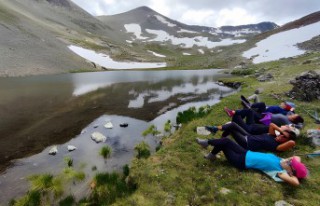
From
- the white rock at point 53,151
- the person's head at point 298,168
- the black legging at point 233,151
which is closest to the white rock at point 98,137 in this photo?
the white rock at point 53,151

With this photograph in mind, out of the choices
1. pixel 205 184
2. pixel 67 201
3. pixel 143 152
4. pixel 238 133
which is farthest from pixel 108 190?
pixel 238 133

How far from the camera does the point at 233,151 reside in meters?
9.83

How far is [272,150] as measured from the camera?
11.2m

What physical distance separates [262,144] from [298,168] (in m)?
2.35

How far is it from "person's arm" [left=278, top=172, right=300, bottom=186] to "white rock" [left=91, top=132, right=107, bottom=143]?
11306mm

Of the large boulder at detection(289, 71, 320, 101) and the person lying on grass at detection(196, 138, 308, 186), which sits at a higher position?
the large boulder at detection(289, 71, 320, 101)

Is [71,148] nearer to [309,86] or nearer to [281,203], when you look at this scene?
[281,203]

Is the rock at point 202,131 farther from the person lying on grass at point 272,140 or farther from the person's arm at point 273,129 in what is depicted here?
the person's arm at point 273,129

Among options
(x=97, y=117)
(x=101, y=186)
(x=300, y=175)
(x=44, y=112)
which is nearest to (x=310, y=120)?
(x=300, y=175)

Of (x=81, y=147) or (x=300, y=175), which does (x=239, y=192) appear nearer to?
(x=300, y=175)

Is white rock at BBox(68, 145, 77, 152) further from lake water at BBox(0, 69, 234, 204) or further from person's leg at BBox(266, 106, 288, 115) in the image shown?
person's leg at BBox(266, 106, 288, 115)

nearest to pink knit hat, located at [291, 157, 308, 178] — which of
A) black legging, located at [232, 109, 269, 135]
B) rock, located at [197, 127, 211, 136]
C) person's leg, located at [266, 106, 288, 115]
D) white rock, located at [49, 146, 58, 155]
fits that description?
black legging, located at [232, 109, 269, 135]

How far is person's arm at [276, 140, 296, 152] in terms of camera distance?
1070 centimetres

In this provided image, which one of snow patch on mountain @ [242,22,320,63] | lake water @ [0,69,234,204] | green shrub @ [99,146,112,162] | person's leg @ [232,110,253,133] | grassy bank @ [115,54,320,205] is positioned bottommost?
lake water @ [0,69,234,204]
